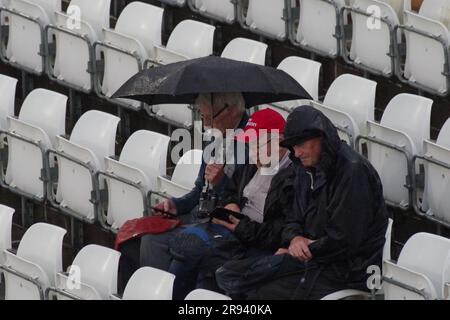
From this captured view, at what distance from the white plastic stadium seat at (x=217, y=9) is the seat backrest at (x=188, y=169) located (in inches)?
65.1

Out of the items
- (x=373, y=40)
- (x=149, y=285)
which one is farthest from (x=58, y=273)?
(x=373, y=40)

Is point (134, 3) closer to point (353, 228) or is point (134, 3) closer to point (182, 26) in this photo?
point (182, 26)

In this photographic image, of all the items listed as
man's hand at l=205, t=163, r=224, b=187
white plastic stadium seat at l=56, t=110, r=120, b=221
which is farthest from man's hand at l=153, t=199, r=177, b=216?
white plastic stadium seat at l=56, t=110, r=120, b=221

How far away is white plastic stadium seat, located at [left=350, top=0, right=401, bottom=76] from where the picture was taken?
10281 mm

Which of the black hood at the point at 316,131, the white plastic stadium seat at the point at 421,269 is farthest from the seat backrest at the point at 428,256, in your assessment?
the black hood at the point at 316,131

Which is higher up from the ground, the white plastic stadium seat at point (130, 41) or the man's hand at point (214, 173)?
the white plastic stadium seat at point (130, 41)

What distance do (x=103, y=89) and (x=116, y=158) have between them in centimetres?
94

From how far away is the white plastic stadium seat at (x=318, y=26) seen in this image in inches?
416

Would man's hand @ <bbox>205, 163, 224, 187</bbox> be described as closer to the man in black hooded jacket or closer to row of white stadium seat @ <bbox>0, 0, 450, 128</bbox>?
the man in black hooded jacket

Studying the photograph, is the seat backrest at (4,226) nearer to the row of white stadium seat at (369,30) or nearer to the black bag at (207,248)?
the black bag at (207,248)

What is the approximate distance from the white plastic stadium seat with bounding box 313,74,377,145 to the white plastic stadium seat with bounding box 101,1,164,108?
4.30ft

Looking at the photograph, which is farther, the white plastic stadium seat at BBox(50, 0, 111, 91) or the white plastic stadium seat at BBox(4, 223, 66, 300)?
the white plastic stadium seat at BBox(50, 0, 111, 91)

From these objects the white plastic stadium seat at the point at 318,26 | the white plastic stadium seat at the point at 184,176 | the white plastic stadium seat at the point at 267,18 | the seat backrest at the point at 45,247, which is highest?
the white plastic stadium seat at the point at 267,18

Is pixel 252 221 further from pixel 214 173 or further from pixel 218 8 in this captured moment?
pixel 218 8
